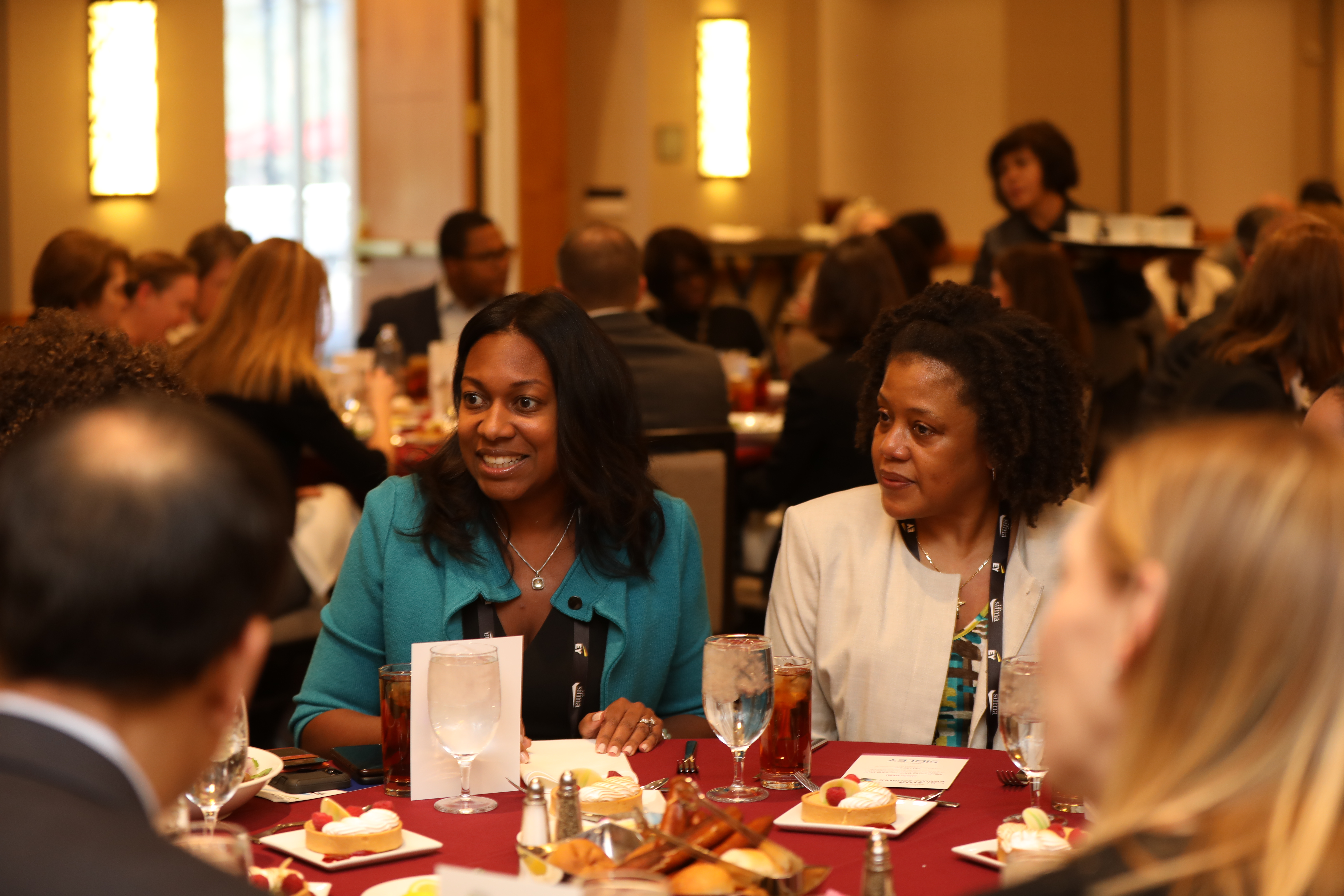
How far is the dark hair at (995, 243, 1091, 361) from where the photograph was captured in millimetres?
4320

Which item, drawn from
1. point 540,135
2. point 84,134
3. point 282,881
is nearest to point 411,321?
point 84,134

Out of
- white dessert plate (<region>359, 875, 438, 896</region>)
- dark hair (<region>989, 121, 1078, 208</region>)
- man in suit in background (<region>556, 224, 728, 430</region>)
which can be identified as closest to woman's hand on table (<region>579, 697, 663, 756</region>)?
white dessert plate (<region>359, 875, 438, 896</region>)

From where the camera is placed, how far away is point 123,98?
6414 millimetres

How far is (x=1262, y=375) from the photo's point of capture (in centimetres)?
360

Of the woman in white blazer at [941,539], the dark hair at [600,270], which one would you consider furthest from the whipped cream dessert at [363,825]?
the dark hair at [600,270]

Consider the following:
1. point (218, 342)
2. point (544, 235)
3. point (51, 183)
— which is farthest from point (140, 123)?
point (218, 342)

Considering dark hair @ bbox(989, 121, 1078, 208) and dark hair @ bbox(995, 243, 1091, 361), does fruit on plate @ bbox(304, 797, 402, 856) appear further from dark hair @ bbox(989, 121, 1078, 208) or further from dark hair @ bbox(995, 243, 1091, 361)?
dark hair @ bbox(989, 121, 1078, 208)

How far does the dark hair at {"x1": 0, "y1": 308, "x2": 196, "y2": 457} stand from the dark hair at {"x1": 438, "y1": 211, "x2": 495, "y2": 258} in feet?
13.0

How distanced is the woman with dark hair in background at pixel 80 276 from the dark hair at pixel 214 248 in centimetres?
82

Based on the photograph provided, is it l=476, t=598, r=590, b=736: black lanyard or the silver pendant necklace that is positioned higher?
the silver pendant necklace

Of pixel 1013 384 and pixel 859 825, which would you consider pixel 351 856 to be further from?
pixel 1013 384

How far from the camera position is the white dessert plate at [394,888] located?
1327 mm

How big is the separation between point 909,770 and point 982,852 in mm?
296

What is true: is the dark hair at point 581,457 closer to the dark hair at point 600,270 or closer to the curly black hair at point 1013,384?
the curly black hair at point 1013,384
